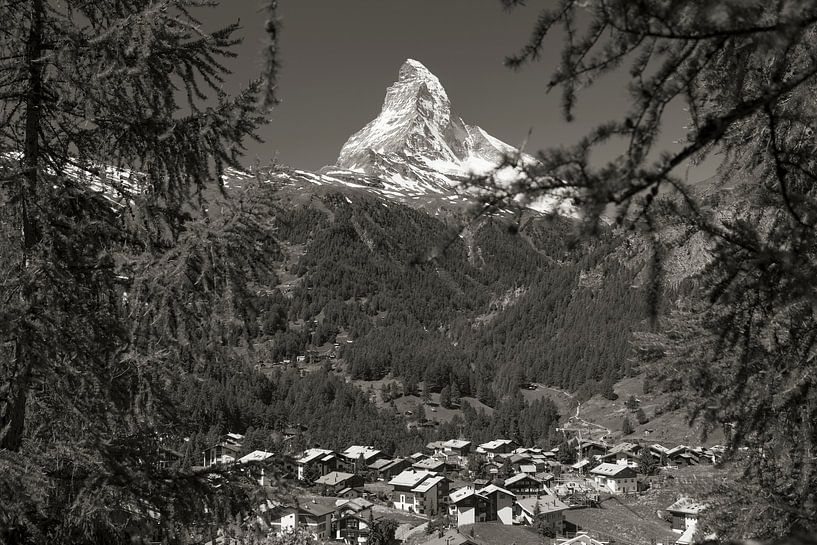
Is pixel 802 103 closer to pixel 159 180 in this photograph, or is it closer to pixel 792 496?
pixel 792 496

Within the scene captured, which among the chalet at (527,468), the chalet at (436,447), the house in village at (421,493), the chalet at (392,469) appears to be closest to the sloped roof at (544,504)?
the house in village at (421,493)

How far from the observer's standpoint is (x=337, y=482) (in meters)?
67.6

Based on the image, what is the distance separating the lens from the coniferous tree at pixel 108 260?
16.5 feet

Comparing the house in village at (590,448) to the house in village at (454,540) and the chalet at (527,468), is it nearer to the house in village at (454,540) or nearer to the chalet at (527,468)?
the chalet at (527,468)

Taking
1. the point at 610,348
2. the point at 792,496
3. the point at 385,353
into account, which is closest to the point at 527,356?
the point at 610,348

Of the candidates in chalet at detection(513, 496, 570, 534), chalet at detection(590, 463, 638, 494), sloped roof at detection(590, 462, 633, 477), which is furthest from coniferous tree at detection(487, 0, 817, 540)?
sloped roof at detection(590, 462, 633, 477)

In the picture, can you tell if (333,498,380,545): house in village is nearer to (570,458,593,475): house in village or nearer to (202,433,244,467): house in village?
(202,433,244,467): house in village

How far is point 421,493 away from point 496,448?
3438cm

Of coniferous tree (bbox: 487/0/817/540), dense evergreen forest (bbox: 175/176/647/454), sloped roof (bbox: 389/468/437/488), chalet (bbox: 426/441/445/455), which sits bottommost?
sloped roof (bbox: 389/468/437/488)

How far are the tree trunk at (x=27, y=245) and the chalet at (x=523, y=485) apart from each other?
2663 inches

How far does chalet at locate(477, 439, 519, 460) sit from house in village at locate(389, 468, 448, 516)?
1063 inches

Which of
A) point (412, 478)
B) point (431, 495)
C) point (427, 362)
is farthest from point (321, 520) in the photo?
point (427, 362)

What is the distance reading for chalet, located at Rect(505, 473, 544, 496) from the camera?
6756 centimetres

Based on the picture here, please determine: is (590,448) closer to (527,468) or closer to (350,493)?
(527,468)
